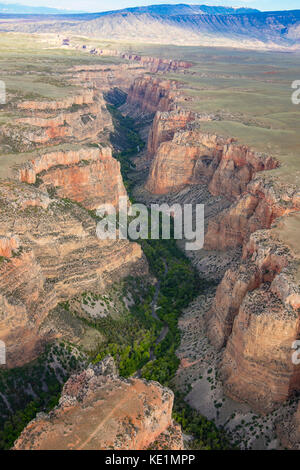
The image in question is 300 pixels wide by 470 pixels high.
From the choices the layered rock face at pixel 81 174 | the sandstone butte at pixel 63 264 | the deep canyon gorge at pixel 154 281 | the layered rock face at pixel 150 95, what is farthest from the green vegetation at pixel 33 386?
the layered rock face at pixel 150 95

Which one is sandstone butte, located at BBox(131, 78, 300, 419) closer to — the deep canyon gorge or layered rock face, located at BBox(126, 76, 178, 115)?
the deep canyon gorge

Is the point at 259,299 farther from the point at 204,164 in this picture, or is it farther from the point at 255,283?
the point at 204,164

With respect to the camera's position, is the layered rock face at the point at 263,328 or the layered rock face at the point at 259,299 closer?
the layered rock face at the point at 263,328

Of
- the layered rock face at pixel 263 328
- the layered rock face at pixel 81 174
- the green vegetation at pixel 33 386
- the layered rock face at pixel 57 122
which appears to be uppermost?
the layered rock face at pixel 57 122

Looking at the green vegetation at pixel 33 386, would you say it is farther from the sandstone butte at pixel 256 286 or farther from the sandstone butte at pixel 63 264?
the sandstone butte at pixel 256 286

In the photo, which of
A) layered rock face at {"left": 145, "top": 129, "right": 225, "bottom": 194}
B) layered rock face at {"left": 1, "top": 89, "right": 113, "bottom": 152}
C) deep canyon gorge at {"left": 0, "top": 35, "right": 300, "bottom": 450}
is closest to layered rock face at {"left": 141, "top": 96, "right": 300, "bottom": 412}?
deep canyon gorge at {"left": 0, "top": 35, "right": 300, "bottom": 450}

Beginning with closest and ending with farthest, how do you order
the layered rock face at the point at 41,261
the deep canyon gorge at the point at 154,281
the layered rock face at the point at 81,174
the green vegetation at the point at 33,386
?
1. the deep canyon gorge at the point at 154,281
2. the green vegetation at the point at 33,386
3. the layered rock face at the point at 41,261
4. the layered rock face at the point at 81,174
